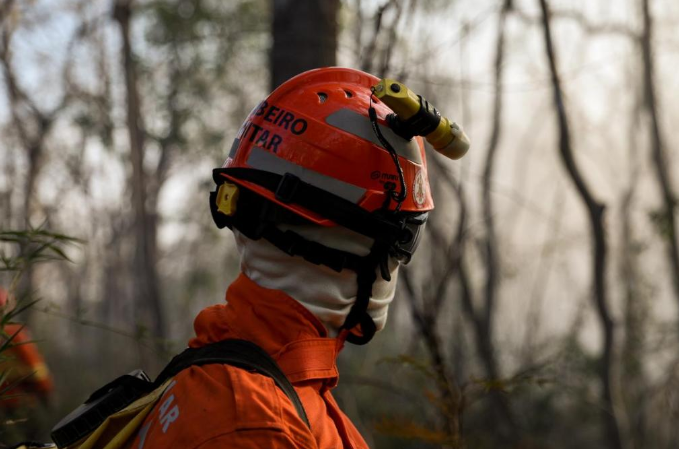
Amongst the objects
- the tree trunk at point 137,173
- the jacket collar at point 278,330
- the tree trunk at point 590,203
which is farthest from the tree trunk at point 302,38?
the tree trunk at point 137,173

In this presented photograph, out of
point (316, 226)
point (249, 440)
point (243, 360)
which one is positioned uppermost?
point (316, 226)

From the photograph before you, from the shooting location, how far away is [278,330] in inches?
65.7

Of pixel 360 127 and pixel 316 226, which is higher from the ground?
pixel 360 127

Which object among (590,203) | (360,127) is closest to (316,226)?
(360,127)

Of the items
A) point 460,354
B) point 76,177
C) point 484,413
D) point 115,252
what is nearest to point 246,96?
point 76,177

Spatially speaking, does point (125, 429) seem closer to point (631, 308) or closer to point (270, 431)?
point (270, 431)

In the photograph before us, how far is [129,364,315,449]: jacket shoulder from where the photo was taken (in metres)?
1.33

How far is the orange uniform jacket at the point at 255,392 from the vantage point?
4.38 feet

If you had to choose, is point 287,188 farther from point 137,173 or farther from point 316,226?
point 137,173

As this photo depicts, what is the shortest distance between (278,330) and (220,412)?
1.14 feet

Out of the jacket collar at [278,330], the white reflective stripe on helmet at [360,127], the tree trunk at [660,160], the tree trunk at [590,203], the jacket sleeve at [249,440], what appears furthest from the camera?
the tree trunk at [660,160]

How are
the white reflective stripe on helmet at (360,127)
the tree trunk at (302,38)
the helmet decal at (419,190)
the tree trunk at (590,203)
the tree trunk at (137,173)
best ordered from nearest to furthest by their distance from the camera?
the white reflective stripe on helmet at (360,127) → the helmet decal at (419,190) → the tree trunk at (302,38) → the tree trunk at (590,203) → the tree trunk at (137,173)

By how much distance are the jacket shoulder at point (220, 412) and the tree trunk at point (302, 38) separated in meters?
2.20

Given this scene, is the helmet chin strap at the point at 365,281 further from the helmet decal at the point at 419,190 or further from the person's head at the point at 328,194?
the helmet decal at the point at 419,190
